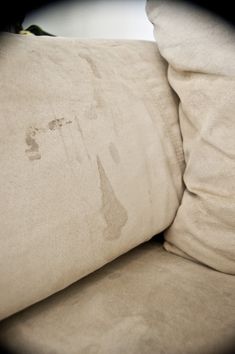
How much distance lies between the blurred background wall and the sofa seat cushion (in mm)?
459

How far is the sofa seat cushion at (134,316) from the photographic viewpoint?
0.35 metres

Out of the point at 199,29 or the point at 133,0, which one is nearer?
the point at 199,29

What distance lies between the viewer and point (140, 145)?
474 mm

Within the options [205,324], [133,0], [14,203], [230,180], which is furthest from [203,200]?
[133,0]

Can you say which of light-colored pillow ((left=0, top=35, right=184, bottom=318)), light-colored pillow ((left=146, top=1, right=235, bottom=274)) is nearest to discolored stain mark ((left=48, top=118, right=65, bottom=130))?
light-colored pillow ((left=0, top=35, right=184, bottom=318))

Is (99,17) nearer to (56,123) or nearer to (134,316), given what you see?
(56,123)

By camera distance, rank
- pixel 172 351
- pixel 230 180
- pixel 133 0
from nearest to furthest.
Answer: pixel 172 351
pixel 230 180
pixel 133 0

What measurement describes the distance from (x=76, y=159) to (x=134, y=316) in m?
0.22

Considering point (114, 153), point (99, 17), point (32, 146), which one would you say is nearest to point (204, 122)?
point (114, 153)

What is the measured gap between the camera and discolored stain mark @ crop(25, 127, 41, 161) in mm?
364

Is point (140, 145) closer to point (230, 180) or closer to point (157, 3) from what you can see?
point (230, 180)

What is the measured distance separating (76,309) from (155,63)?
433 millimetres

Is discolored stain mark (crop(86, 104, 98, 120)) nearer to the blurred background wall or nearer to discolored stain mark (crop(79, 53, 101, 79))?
discolored stain mark (crop(79, 53, 101, 79))

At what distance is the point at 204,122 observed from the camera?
48cm
